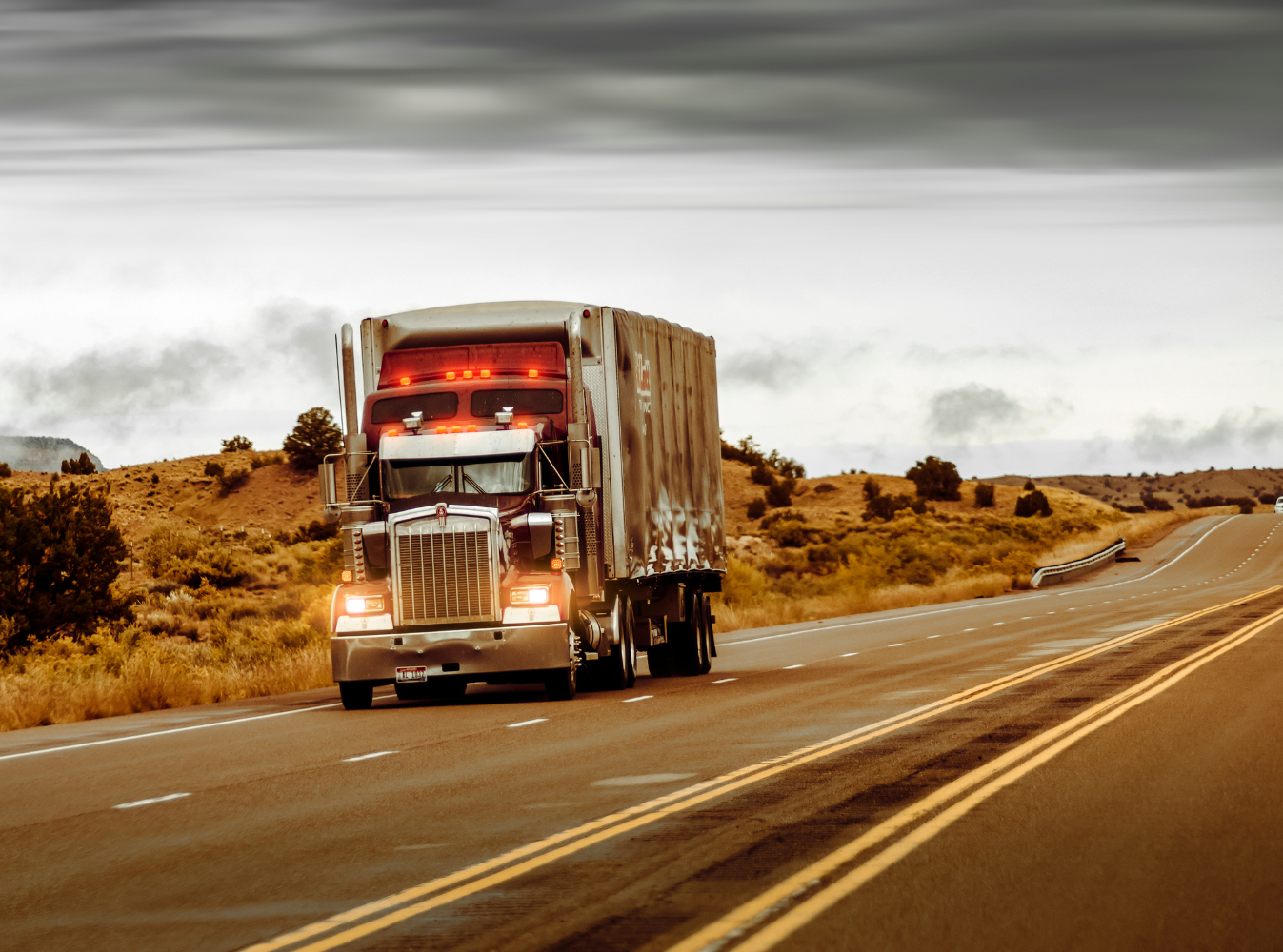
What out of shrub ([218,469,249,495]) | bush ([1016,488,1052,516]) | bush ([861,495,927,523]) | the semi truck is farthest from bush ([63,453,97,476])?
the semi truck

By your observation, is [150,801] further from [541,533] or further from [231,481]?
[231,481]

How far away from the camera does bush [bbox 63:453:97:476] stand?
103812 mm

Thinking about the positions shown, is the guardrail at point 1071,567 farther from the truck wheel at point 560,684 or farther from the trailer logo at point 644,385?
the truck wheel at point 560,684

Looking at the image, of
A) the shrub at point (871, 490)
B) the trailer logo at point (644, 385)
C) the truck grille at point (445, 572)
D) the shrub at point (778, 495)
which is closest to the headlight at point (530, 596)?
the truck grille at point (445, 572)

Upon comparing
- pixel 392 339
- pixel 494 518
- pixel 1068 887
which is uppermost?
pixel 392 339

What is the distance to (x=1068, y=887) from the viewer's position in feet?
24.7

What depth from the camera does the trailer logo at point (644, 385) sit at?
68.9ft

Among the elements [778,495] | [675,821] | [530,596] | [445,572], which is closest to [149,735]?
[445,572]

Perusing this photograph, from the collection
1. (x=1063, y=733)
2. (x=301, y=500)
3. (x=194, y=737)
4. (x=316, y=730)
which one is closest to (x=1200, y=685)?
(x=1063, y=733)

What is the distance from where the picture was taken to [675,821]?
31.9ft

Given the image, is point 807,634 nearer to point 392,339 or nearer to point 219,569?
point 392,339

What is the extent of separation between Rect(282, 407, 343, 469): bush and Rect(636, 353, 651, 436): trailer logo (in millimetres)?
85728

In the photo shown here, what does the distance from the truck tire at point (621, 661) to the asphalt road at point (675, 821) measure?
3.10 feet

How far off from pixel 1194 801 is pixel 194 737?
10092 mm
